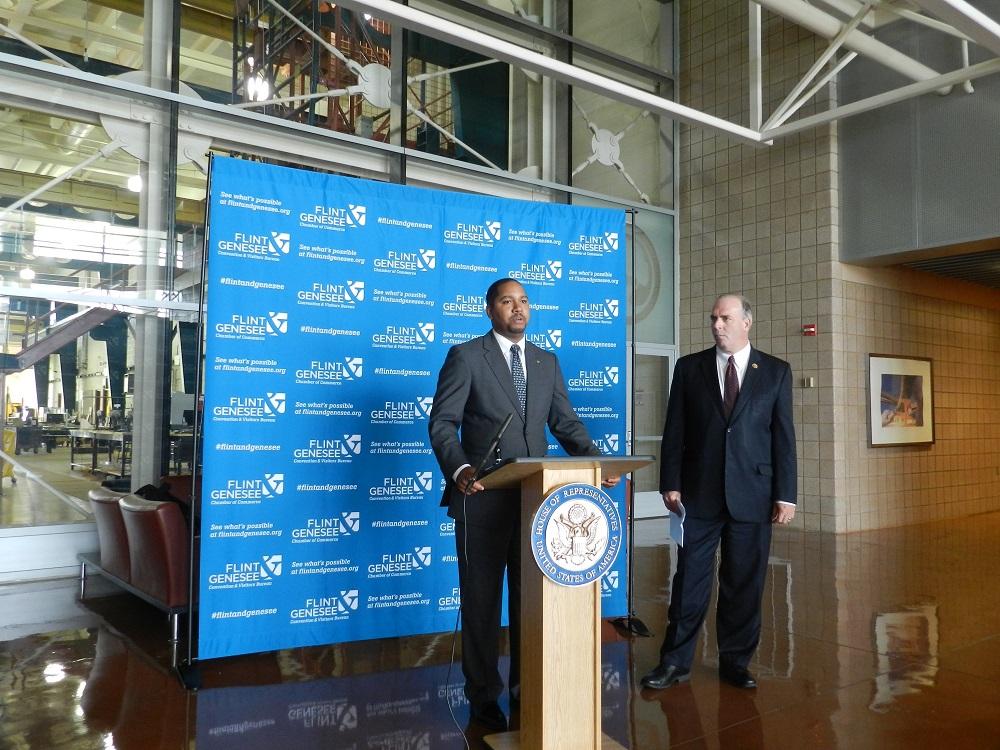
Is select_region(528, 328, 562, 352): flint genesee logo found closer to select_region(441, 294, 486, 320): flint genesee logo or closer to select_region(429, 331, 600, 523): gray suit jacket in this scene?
select_region(441, 294, 486, 320): flint genesee logo

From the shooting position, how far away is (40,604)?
16.5 feet

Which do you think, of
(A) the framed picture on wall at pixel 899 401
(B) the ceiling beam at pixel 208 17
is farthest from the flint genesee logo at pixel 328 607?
(A) the framed picture on wall at pixel 899 401

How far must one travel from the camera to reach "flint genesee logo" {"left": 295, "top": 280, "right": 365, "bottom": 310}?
3875mm

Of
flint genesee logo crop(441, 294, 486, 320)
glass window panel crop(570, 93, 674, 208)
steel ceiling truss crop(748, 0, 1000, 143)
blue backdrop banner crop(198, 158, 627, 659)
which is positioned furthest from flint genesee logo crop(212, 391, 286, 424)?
glass window panel crop(570, 93, 674, 208)

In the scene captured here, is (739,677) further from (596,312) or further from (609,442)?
(596,312)

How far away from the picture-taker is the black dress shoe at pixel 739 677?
3.46 m

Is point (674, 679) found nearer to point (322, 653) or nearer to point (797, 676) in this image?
point (797, 676)

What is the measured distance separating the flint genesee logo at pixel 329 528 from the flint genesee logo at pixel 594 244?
2.00 meters

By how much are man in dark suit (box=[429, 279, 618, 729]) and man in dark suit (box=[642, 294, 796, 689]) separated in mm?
627

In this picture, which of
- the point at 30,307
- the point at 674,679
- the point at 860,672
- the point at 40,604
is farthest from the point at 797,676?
the point at 30,307

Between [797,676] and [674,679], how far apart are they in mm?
646

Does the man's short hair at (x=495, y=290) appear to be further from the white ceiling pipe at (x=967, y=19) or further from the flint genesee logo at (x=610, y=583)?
the white ceiling pipe at (x=967, y=19)

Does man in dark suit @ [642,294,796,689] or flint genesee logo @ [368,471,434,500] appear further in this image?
flint genesee logo @ [368,471,434,500]

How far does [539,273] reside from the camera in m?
4.52
